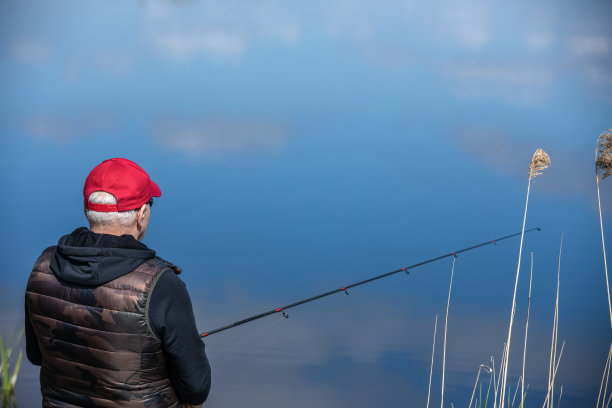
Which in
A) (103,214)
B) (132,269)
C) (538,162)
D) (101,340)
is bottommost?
(101,340)

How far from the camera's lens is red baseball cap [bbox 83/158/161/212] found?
1206 mm

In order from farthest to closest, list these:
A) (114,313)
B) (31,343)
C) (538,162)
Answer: (538,162), (31,343), (114,313)

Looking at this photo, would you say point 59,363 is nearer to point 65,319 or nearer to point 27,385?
point 65,319

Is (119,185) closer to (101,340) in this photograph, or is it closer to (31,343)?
(101,340)

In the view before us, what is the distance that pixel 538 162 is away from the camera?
1650 mm

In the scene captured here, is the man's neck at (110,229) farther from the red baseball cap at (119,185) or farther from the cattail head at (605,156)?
the cattail head at (605,156)

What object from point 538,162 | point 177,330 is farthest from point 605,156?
point 177,330

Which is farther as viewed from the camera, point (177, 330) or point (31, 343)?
point (31, 343)

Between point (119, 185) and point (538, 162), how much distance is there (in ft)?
3.99

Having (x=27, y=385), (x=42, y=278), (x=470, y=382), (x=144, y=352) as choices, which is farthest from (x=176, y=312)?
(x=470, y=382)

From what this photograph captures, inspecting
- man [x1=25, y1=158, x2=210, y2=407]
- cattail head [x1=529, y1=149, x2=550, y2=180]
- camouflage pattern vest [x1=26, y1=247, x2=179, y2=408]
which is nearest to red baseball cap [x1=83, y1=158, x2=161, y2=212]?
man [x1=25, y1=158, x2=210, y2=407]

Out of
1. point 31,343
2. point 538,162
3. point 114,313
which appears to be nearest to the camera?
point 114,313

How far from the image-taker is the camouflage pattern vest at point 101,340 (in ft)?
3.71

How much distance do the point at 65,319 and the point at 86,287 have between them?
101 mm
